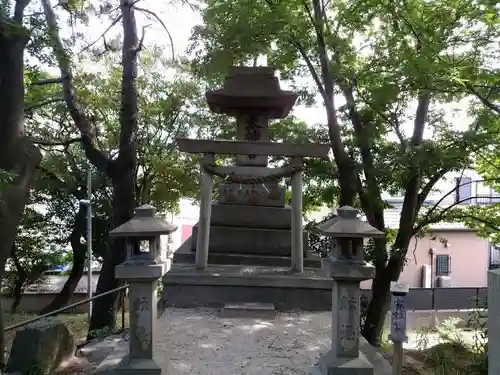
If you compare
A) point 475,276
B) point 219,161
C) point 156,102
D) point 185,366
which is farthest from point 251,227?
point 475,276

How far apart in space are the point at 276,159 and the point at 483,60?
5313mm

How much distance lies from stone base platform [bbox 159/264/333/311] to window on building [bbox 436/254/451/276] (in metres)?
14.6

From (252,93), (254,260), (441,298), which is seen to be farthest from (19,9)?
(441,298)

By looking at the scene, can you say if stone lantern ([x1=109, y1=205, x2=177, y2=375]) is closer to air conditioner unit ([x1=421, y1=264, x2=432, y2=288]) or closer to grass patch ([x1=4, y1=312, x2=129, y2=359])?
grass patch ([x1=4, y1=312, x2=129, y2=359])

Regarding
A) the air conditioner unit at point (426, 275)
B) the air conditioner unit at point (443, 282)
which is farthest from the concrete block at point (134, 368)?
the air conditioner unit at point (443, 282)

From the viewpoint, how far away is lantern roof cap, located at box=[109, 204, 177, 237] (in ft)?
13.4

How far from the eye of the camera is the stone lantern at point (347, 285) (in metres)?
4.02

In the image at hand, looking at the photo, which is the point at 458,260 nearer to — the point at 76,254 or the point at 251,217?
the point at 251,217

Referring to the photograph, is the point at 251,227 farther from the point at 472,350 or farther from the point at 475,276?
the point at 475,276

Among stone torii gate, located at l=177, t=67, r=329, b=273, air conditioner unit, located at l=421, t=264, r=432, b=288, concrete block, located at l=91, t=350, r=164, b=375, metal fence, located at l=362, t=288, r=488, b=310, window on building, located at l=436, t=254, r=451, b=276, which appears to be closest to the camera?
concrete block, located at l=91, t=350, r=164, b=375

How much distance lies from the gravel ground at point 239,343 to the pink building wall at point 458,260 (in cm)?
1432

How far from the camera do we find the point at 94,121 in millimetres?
14797

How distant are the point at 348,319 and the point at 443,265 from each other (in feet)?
56.6

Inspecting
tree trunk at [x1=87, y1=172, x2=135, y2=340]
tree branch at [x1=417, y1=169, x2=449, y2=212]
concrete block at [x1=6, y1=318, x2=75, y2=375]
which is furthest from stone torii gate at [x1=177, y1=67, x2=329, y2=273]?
tree branch at [x1=417, y1=169, x2=449, y2=212]
